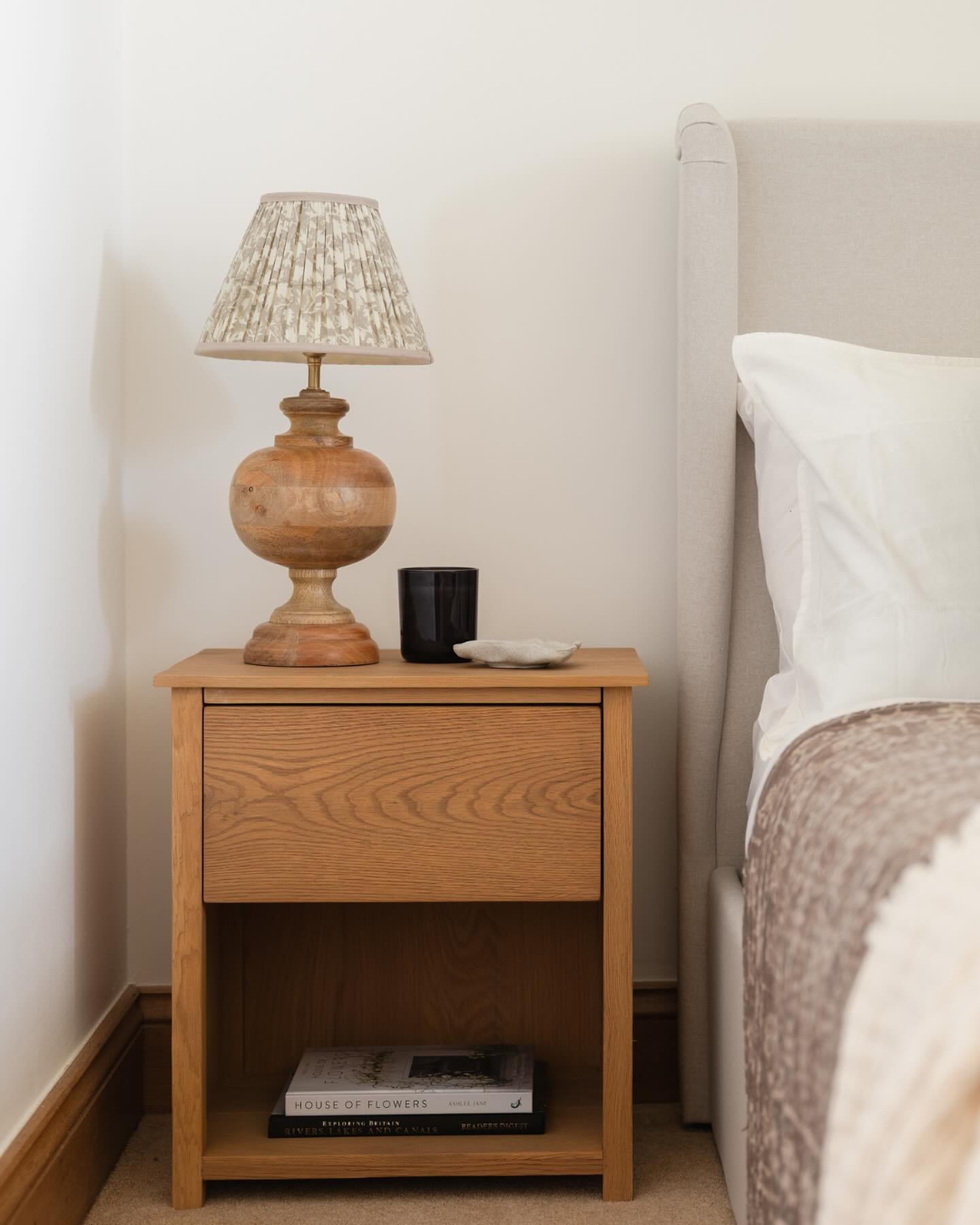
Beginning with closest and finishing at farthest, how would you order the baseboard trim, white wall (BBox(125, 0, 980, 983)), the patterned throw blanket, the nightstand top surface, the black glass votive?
the patterned throw blanket
the baseboard trim
the nightstand top surface
the black glass votive
white wall (BBox(125, 0, 980, 983))

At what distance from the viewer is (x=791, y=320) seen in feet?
4.96

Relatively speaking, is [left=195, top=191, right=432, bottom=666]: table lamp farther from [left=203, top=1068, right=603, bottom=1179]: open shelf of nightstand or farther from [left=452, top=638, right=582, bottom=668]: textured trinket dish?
[left=203, top=1068, right=603, bottom=1179]: open shelf of nightstand

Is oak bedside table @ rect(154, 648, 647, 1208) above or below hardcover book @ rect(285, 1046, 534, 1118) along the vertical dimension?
above

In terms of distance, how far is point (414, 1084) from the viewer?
1380 mm

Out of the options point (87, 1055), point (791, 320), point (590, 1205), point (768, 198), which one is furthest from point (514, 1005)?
point (768, 198)

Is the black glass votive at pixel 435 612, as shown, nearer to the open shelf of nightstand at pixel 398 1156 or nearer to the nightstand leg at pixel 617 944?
the nightstand leg at pixel 617 944

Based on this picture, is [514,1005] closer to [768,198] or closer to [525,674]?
[525,674]

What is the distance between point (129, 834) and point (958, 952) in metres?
1.27

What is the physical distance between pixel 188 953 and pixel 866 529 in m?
0.87

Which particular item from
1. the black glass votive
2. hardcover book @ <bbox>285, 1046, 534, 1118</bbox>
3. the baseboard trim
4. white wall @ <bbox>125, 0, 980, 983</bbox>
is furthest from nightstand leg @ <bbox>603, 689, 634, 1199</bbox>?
the baseboard trim

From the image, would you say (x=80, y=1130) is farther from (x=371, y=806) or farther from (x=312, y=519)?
(x=312, y=519)

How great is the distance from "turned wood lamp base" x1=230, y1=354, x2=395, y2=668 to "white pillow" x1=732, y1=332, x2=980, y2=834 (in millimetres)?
474

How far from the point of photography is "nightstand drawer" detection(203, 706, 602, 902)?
1271 mm

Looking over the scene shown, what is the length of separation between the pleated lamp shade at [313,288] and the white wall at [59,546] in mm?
199
